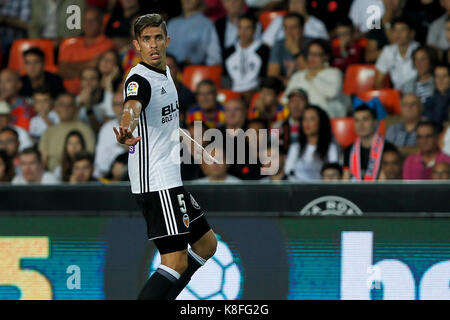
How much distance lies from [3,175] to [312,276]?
3.82m

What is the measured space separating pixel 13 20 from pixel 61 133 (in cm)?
300

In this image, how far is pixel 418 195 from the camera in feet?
20.3

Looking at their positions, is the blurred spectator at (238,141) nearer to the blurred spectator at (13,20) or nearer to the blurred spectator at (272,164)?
the blurred spectator at (272,164)

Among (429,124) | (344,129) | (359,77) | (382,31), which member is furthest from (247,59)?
(429,124)

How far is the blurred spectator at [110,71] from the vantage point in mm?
9750

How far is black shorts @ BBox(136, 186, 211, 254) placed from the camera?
5016mm

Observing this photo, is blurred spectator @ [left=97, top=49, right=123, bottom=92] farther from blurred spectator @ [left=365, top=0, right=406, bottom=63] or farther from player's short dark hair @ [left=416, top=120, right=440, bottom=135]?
player's short dark hair @ [left=416, top=120, right=440, bottom=135]

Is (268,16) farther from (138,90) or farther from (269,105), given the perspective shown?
(138,90)

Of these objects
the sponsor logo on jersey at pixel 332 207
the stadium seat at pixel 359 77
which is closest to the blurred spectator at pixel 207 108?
the stadium seat at pixel 359 77

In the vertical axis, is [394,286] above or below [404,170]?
below

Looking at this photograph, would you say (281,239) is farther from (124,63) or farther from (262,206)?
(124,63)

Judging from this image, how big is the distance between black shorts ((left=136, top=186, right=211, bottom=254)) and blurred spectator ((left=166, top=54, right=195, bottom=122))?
3.91 m

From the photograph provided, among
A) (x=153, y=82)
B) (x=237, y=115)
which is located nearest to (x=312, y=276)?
(x=153, y=82)

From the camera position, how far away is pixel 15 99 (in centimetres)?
1034
